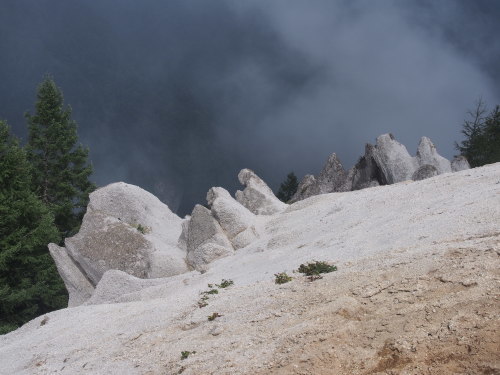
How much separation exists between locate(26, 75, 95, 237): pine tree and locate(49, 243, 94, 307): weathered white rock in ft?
68.5

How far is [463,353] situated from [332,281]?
552cm

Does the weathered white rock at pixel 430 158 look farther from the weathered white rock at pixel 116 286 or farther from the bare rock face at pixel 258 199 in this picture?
the weathered white rock at pixel 116 286

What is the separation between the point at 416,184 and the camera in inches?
1017

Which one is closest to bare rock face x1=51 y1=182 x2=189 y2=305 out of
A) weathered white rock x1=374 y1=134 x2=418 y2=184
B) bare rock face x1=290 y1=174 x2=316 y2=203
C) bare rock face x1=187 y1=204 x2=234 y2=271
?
bare rock face x1=187 y1=204 x2=234 y2=271

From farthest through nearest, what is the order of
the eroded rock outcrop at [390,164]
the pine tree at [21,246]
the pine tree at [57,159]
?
1. the pine tree at [57,159]
2. the eroded rock outcrop at [390,164]
3. the pine tree at [21,246]

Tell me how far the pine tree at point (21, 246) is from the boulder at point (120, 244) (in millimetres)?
7138

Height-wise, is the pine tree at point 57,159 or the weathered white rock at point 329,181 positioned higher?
the pine tree at point 57,159

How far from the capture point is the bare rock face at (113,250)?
3111cm

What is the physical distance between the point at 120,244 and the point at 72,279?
4.23m

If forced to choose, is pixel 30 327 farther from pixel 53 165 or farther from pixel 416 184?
pixel 53 165

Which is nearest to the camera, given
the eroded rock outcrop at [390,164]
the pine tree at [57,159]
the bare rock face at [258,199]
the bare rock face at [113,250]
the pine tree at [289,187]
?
the bare rock face at [113,250]

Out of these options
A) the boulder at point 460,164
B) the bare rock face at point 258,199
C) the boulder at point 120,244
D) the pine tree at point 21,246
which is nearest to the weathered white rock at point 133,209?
the boulder at point 120,244

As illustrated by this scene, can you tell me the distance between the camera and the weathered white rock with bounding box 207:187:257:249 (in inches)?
1254

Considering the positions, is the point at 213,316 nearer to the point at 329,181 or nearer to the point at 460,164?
the point at 460,164
